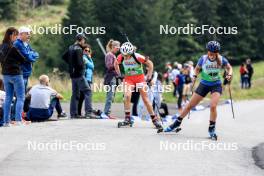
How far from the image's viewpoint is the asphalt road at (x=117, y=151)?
10773 mm

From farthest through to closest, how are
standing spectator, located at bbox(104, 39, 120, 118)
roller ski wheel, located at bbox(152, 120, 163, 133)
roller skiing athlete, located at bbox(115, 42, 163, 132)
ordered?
standing spectator, located at bbox(104, 39, 120, 118)
roller skiing athlete, located at bbox(115, 42, 163, 132)
roller ski wheel, located at bbox(152, 120, 163, 133)

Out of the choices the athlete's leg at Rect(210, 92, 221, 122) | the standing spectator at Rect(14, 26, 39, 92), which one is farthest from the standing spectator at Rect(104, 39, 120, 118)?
the athlete's leg at Rect(210, 92, 221, 122)

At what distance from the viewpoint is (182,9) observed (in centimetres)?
9588

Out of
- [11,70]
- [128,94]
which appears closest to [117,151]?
[128,94]

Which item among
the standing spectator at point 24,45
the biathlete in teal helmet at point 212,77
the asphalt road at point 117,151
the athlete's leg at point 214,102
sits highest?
the standing spectator at point 24,45

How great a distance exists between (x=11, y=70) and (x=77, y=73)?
8.86 feet

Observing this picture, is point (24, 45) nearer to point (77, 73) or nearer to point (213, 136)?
point (77, 73)

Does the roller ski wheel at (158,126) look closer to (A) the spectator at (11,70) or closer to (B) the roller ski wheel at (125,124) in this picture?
(B) the roller ski wheel at (125,124)

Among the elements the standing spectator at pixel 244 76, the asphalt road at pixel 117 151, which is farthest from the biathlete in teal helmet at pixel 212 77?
the standing spectator at pixel 244 76

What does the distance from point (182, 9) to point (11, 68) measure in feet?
268

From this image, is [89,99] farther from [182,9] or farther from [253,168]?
[182,9]

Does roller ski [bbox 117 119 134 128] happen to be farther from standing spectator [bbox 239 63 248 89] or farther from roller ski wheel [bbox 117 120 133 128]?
standing spectator [bbox 239 63 248 89]

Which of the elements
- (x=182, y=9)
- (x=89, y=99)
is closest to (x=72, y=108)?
(x=89, y=99)

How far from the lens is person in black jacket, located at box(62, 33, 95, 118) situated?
693 inches
